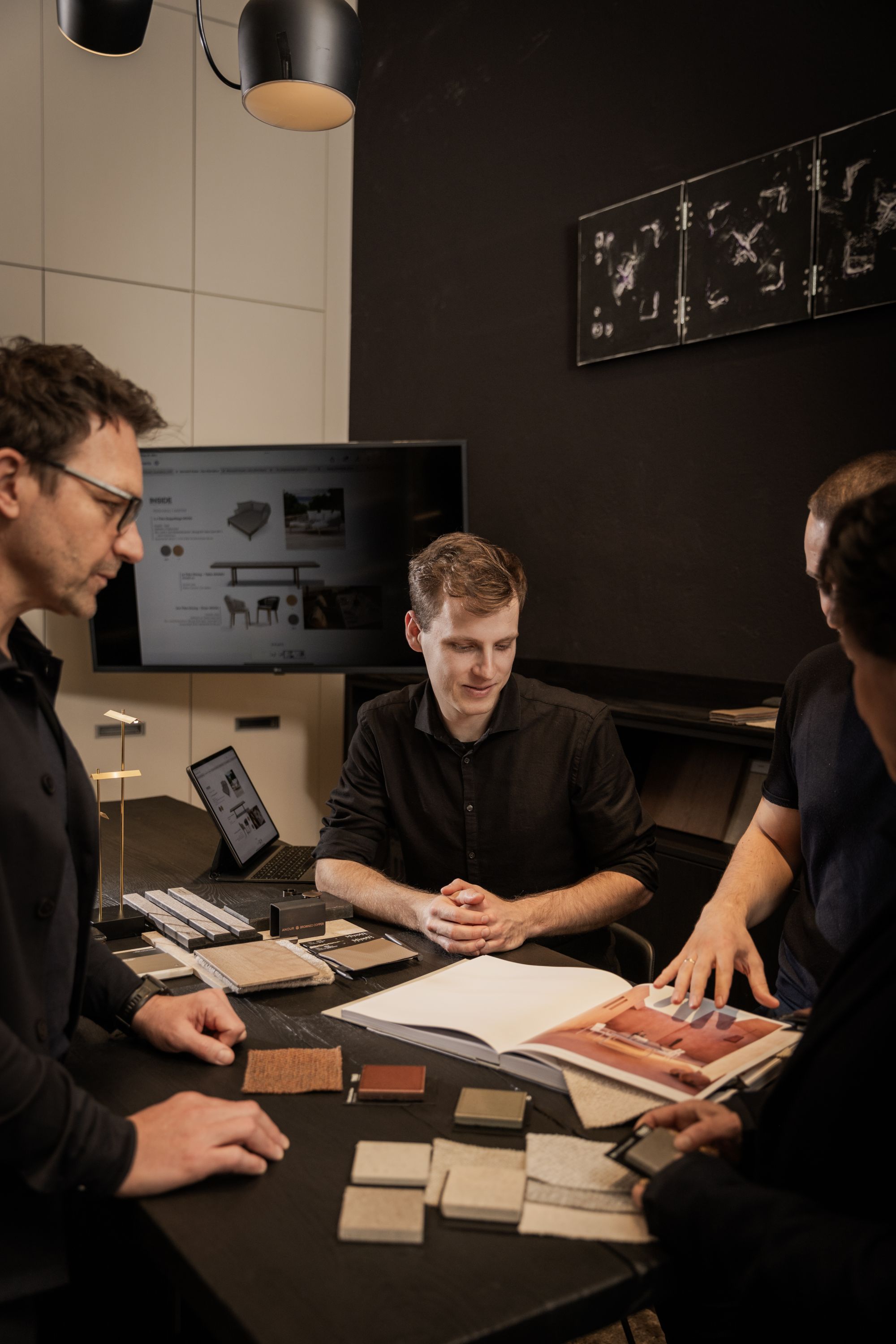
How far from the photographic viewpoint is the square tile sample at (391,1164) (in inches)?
41.3

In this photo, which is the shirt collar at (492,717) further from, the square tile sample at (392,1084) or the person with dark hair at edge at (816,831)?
the square tile sample at (392,1084)

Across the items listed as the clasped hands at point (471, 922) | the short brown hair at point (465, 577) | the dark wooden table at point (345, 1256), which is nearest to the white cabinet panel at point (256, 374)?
the short brown hair at point (465, 577)

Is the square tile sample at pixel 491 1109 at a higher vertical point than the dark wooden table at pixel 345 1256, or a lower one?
higher

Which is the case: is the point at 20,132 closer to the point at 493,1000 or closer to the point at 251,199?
the point at 251,199

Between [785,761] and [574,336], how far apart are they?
225 centimetres

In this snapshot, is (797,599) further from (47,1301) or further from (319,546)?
(47,1301)

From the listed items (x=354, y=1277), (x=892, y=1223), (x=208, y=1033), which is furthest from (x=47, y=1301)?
(x=892, y=1223)

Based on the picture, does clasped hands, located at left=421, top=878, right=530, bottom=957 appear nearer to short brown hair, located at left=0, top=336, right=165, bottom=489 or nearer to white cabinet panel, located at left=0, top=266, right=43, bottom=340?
short brown hair, located at left=0, top=336, right=165, bottom=489

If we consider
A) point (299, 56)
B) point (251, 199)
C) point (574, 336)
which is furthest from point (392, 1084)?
point (251, 199)

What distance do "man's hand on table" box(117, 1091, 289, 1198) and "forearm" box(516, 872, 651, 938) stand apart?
815 millimetres

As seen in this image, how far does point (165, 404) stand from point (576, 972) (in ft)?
A: 11.1

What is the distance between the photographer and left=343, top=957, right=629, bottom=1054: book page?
1.39 metres

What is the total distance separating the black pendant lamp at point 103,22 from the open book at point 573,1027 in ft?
7.54

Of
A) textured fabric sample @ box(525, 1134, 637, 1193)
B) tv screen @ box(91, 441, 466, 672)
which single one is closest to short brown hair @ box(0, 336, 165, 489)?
textured fabric sample @ box(525, 1134, 637, 1193)
